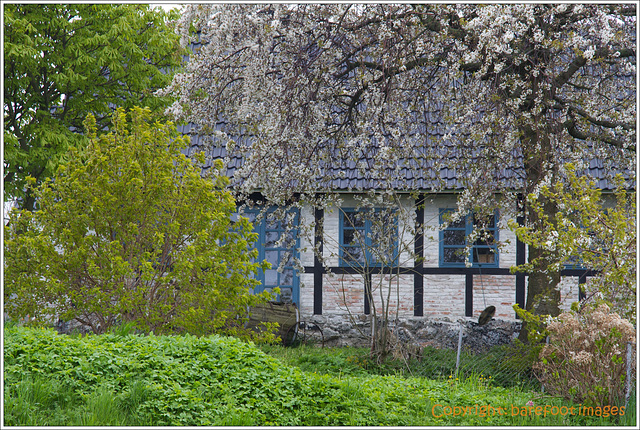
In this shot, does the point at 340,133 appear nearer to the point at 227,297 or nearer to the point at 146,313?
the point at 227,297

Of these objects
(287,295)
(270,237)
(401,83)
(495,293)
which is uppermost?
(401,83)

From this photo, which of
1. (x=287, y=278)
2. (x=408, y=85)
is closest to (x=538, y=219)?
(x=408, y=85)

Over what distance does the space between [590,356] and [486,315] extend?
4.52 meters

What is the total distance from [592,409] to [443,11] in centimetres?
462

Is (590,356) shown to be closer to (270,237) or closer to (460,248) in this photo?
(460,248)

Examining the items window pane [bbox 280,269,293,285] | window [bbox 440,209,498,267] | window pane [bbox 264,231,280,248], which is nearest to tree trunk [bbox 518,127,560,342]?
window [bbox 440,209,498,267]

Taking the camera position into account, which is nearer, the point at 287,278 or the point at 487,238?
the point at 487,238

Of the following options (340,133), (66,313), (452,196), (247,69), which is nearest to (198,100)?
(247,69)

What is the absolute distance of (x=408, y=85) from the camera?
7.68m

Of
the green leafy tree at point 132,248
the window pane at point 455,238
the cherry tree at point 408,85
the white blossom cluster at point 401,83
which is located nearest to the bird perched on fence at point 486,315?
the window pane at point 455,238

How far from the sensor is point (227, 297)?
20.7 ft

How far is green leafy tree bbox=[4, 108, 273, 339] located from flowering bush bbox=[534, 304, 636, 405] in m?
3.11

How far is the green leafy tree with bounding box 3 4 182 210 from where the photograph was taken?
9484mm

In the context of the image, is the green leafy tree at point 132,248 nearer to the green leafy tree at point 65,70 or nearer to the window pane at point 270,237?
the green leafy tree at point 65,70
